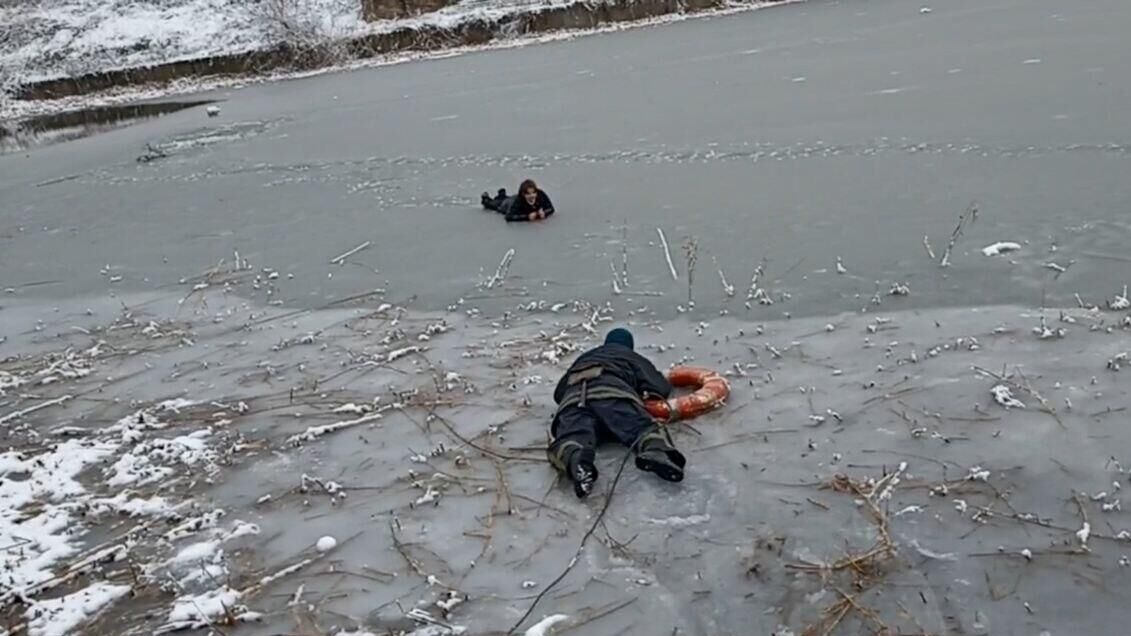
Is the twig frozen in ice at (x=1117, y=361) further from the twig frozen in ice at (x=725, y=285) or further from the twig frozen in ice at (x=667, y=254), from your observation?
the twig frozen in ice at (x=667, y=254)

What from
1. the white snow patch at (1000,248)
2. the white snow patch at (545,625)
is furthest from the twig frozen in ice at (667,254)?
the white snow patch at (545,625)

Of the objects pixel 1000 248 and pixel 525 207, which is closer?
pixel 1000 248

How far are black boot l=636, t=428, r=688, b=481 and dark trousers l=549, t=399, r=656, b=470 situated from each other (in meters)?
0.13

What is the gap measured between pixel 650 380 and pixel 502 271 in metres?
2.66

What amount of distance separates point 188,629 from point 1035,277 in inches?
186

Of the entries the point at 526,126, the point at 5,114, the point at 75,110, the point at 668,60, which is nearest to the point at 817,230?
the point at 526,126

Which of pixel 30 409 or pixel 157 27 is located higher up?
pixel 157 27

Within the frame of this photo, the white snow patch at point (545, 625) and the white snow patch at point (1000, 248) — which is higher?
the white snow patch at point (1000, 248)

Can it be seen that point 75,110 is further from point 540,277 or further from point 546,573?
point 546,573

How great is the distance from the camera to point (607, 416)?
4.55 m

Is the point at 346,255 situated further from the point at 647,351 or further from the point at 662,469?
the point at 662,469

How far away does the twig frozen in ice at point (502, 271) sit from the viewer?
7.16 meters

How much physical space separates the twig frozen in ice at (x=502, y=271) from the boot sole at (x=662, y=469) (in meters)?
3.11

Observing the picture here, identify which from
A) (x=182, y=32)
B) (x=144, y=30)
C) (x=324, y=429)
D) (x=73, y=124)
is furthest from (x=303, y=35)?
(x=324, y=429)
